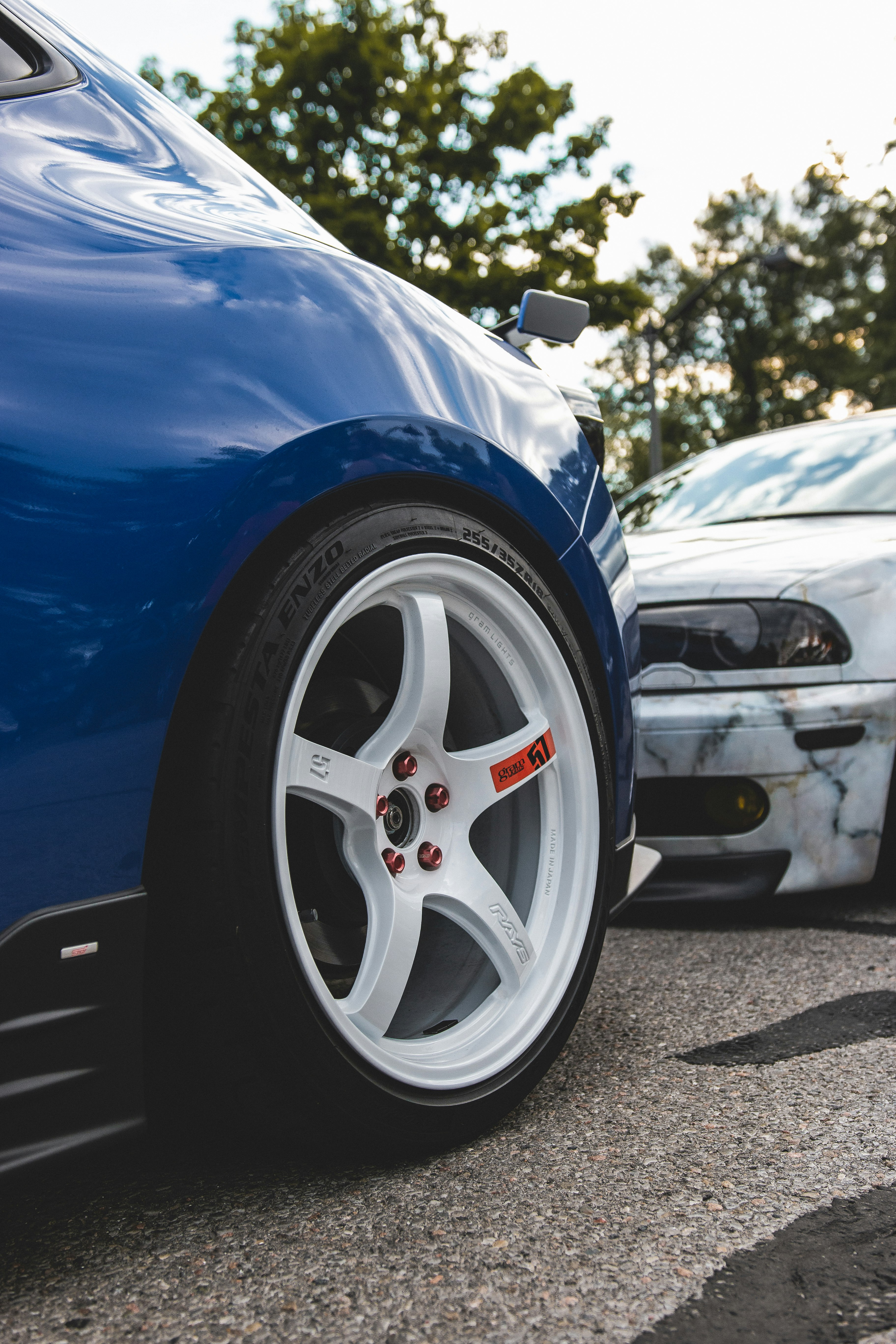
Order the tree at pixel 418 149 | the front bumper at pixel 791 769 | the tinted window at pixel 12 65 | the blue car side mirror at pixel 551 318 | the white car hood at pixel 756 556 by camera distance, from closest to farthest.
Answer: the tinted window at pixel 12 65 → the blue car side mirror at pixel 551 318 → the front bumper at pixel 791 769 → the white car hood at pixel 756 556 → the tree at pixel 418 149

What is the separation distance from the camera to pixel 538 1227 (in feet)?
4.24

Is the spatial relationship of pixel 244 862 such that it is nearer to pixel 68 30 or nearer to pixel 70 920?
pixel 70 920

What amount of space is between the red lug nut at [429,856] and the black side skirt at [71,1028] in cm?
45

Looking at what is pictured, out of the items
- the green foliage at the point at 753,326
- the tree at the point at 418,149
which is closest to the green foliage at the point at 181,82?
the tree at the point at 418,149

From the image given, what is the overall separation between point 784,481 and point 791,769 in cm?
144

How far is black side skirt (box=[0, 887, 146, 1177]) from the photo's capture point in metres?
1.09

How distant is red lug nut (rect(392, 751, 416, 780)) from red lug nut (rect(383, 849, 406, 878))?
103mm

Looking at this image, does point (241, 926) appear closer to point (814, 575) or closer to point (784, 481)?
point (814, 575)

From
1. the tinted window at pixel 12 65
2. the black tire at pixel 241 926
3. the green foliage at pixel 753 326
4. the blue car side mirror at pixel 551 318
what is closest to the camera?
the black tire at pixel 241 926

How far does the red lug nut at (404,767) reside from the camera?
155 cm

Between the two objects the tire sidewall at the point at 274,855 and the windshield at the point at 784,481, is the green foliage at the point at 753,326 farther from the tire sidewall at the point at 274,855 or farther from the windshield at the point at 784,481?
the tire sidewall at the point at 274,855

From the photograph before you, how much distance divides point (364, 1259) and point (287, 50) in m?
19.6

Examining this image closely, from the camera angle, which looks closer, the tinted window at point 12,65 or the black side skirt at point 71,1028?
the black side skirt at point 71,1028

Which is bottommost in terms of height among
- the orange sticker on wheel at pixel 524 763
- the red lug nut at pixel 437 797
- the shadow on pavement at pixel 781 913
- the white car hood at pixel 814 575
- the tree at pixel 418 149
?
the shadow on pavement at pixel 781 913
